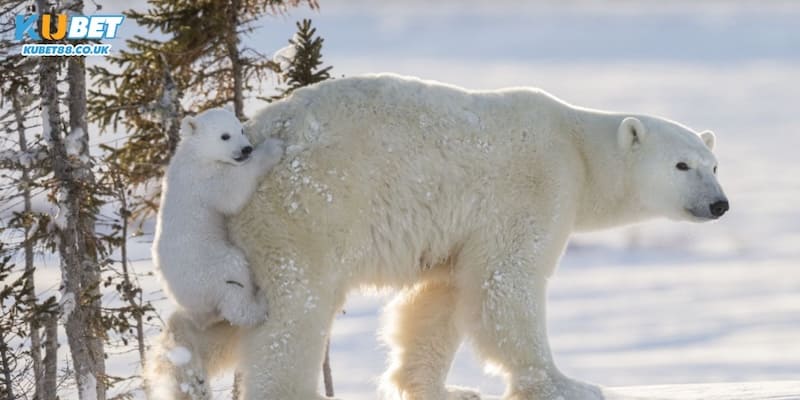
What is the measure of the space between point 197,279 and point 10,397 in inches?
150

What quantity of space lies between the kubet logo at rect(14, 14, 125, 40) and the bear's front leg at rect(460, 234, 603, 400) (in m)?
4.22

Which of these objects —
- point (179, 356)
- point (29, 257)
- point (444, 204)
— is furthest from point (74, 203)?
point (444, 204)

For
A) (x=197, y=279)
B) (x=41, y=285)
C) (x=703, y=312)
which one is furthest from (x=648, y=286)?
(x=197, y=279)

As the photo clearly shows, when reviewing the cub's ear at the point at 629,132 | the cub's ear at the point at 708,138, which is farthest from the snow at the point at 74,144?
the cub's ear at the point at 708,138

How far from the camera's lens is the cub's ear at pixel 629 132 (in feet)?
25.0


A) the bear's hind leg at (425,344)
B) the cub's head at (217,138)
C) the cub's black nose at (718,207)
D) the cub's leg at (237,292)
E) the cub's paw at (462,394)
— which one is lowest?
the cub's paw at (462,394)

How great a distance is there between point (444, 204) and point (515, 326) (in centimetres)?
83

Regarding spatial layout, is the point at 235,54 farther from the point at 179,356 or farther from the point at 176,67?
the point at 179,356

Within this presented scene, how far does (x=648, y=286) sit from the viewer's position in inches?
1547

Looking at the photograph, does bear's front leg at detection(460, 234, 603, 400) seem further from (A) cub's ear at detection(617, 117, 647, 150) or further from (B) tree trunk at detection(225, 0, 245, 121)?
(B) tree trunk at detection(225, 0, 245, 121)

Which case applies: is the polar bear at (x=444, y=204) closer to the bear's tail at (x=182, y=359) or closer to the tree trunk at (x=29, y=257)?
the bear's tail at (x=182, y=359)

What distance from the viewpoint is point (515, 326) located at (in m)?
7.18

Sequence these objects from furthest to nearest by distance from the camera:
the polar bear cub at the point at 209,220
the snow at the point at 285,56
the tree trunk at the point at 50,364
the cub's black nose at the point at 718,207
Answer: the snow at the point at 285,56 → the tree trunk at the point at 50,364 → the cub's black nose at the point at 718,207 → the polar bear cub at the point at 209,220

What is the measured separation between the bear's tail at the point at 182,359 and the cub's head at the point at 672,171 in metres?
2.73
